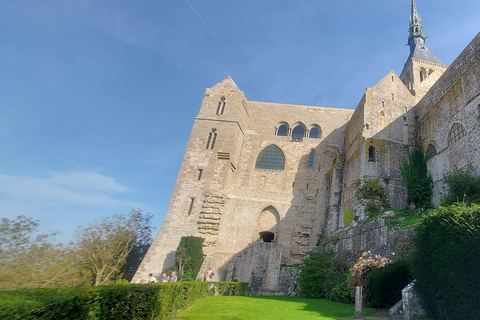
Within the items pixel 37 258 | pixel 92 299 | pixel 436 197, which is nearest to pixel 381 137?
pixel 436 197

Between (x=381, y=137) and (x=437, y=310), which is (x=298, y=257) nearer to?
(x=381, y=137)

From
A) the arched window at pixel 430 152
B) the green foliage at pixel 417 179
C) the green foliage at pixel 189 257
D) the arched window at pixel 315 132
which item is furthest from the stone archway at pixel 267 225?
the arched window at pixel 430 152

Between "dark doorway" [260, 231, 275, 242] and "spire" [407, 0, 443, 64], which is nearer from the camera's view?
"dark doorway" [260, 231, 275, 242]

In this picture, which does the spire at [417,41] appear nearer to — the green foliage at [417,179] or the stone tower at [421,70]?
the stone tower at [421,70]

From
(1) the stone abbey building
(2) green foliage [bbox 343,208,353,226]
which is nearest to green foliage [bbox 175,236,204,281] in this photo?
(1) the stone abbey building

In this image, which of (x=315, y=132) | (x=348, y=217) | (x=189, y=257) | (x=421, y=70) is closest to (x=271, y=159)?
(x=315, y=132)

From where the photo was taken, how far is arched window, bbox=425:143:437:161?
14.8 meters

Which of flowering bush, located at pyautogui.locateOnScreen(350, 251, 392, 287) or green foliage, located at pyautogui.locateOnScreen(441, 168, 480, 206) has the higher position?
green foliage, located at pyautogui.locateOnScreen(441, 168, 480, 206)

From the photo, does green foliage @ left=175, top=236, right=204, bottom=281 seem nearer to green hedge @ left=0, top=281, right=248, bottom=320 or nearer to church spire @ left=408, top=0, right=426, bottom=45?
green hedge @ left=0, top=281, right=248, bottom=320

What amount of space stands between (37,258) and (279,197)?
14249mm

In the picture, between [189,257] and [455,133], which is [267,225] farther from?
[455,133]

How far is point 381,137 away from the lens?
53.0 feet

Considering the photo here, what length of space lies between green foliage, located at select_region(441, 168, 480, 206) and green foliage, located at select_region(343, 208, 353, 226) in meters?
4.56

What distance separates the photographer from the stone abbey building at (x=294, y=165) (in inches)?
540
